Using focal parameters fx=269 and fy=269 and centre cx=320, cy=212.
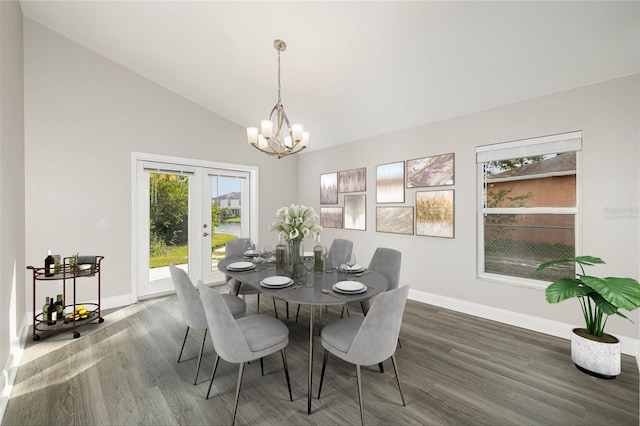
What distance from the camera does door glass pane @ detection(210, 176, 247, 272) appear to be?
4.70 m

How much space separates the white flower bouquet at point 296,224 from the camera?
2.32 metres

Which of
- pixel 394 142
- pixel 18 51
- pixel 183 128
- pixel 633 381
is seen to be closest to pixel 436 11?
pixel 394 142

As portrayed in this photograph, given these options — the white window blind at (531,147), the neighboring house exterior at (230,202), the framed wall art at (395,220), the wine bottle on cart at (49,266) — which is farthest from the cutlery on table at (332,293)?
the neighboring house exterior at (230,202)

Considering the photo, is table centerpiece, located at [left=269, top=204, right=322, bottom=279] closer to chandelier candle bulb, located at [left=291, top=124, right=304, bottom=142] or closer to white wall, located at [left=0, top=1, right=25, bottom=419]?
chandelier candle bulb, located at [left=291, top=124, right=304, bottom=142]

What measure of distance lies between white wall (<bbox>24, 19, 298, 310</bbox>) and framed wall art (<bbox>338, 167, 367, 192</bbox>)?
8.50ft

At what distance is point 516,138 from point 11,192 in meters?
4.99

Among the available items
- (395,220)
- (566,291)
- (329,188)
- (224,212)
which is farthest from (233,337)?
(329,188)

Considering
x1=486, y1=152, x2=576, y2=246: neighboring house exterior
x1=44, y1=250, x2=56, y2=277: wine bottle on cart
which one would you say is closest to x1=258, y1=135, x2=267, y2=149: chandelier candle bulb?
x1=44, y1=250, x2=56, y2=277: wine bottle on cart

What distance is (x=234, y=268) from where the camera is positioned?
2580 millimetres

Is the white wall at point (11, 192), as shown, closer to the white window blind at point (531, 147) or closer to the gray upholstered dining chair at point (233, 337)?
the gray upholstered dining chair at point (233, 337)

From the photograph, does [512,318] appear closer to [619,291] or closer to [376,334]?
[619,291]

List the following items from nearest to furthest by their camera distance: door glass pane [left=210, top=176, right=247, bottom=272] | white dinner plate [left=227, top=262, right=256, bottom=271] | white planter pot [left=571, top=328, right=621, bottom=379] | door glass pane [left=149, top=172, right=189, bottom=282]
A: white planter pot [left=571, top=328, right=621, bottom=379]
white dinner plate [left=227, top=262, right=256, bottom=271]
door glass pane [left=149, top=172, right=189, bottom=282]
door glass pane [left=210, top=176, right=247, bottom=272]

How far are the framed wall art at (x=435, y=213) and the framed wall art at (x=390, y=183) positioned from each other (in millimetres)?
326

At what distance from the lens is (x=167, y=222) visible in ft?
13.8
